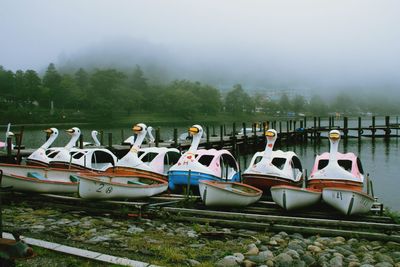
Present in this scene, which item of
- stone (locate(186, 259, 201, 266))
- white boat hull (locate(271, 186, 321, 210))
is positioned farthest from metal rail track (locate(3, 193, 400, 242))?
stone (locate(186, 259, 201, 266))

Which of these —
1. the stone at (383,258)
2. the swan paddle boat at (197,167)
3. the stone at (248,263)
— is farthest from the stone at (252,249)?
the swan paddle boat at (197,167)

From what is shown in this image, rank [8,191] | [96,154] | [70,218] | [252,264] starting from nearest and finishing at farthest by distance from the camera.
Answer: [252,264] < [70,218] < [8,191] < [96,154]

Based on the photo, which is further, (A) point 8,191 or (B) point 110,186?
(A) point 8,191

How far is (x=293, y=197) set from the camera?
520 inches

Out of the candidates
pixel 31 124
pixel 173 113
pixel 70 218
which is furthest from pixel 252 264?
pixel 173 113

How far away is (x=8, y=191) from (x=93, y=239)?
23.7 ft

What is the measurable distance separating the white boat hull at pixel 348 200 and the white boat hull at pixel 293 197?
469 mm

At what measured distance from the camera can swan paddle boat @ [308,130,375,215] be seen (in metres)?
13.0

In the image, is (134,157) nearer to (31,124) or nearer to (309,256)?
(309,256)

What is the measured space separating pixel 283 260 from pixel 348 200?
5.50 m

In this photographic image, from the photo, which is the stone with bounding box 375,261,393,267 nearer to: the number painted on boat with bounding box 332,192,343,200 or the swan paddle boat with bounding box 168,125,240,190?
the number painted on boat with bounding box 332,192,343,200

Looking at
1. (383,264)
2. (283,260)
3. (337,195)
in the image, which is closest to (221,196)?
(337,195)

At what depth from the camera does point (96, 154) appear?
21359 mm

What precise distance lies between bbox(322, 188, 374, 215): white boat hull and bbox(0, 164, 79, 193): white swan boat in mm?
8952
